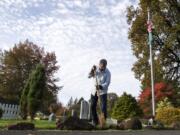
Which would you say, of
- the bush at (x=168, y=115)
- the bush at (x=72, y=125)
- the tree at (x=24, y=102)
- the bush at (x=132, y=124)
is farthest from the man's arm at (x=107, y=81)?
the tree at (x=24, y=102)

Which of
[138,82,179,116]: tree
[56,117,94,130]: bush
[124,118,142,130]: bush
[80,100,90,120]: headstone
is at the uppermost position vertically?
[138,82,179,116]: tree

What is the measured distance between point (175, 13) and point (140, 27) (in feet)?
11.2

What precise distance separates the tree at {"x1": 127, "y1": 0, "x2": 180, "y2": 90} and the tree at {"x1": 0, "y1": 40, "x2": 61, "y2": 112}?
13174 millimetres

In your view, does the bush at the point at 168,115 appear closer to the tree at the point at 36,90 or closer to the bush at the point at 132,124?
the tree at the point at 36,90

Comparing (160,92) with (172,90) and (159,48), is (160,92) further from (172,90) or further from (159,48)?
(159,48)

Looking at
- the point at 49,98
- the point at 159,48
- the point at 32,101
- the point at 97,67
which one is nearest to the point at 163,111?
the point at 32,101

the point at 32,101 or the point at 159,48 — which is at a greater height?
the point at 159,48

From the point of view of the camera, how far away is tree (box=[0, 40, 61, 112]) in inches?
1898

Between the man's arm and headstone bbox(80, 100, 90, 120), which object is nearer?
the man's arm

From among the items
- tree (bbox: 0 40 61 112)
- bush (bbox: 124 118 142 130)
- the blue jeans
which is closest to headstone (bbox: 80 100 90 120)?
the blue jeans

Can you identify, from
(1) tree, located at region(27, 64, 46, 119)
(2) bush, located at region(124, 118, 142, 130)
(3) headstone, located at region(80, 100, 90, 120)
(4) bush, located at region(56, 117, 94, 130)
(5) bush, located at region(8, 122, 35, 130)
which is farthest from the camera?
(1) tree, located at region(27, 64, 46, 119)

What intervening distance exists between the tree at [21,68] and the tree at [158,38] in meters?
13.2

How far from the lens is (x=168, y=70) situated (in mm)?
40062

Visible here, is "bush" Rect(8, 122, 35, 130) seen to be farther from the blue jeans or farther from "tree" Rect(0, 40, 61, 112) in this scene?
"tree" Rect(0, 40, 61, 112)
